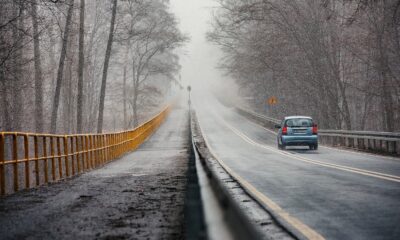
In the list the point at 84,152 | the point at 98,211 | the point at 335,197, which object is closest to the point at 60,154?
the point at 84,152

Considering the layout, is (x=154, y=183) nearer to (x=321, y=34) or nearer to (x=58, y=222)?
(x=58, y=222)

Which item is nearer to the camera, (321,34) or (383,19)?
(383,19)

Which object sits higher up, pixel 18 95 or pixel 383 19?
pixel 383 19

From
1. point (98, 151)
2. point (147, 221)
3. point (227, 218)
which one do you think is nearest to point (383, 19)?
point (98, 151)

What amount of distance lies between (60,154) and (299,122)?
48.7ft

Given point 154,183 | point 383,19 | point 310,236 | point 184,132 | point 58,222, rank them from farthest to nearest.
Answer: point 184,132 → point 383,19 → point 154,183 → point 58,222 → point 310,236

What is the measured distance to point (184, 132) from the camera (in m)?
45.9

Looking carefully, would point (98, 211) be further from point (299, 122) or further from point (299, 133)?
point (299, 122)

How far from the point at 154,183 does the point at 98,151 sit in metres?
10.5

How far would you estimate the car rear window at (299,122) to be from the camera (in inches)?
1039

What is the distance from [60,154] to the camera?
1491 centimetres

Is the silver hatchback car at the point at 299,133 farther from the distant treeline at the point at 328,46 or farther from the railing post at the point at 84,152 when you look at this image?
the railing post at the point at 84,152

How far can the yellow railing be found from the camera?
36.3 ft

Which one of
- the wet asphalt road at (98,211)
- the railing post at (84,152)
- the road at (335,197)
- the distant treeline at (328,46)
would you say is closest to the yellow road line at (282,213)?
the road at (335,197)
